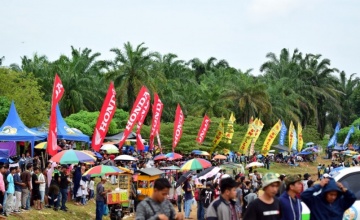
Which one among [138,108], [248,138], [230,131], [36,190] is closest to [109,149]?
[138,108]

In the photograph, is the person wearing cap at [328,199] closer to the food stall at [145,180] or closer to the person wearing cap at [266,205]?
the person wearing cap at [266,205]

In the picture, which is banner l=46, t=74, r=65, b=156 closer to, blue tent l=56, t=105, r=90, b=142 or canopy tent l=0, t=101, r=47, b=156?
canopy tent l=0, t=101, r=47, b=156

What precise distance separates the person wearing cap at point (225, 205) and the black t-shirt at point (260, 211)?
58 centimetres

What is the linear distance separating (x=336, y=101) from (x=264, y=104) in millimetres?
23780

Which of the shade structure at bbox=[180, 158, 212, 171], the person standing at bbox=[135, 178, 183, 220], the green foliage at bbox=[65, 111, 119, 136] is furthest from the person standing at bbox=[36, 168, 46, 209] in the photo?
the green foliage at bbox=[65, 111, 119, 136]

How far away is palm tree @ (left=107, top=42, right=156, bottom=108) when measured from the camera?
52.5 metres

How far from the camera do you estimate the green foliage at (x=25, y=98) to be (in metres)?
36.0

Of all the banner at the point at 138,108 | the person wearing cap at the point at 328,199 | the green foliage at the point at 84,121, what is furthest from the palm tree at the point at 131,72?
the person wearing cap at the point at 328,199

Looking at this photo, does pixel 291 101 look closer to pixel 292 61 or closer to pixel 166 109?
pixel 292 61

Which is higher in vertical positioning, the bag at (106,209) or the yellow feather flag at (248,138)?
the yellow feather flag at (248,138)

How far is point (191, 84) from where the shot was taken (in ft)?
214

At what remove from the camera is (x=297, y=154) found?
2387 inches

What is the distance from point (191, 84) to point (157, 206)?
5790cm

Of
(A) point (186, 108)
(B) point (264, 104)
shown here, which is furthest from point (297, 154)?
(A) point (186, 108)
